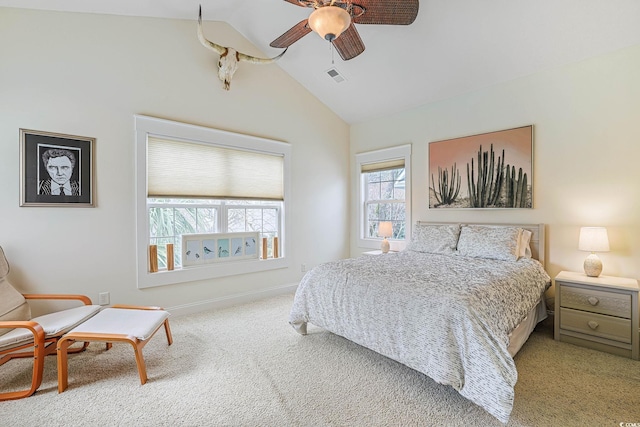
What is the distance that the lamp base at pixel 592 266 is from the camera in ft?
8.87

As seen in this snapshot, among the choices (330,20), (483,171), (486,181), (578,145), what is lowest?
(486,181)

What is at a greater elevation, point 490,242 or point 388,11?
point 388,11

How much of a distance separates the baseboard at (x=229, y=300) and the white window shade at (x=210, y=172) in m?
1.24

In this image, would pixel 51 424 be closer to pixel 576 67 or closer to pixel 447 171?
pixel 447 171

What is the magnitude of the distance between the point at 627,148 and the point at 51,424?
4790mm

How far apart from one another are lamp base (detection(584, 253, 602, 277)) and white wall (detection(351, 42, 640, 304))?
0.26 meters

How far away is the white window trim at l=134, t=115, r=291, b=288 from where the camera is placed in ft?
10.1

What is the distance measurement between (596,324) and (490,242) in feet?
3.40

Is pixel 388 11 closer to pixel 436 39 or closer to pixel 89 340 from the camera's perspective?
pixel 436 39

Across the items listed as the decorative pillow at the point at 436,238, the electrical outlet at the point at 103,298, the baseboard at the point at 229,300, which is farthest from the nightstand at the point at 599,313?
the electrical outlet at the point at 103,298

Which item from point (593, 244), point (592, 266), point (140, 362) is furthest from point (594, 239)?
point (140, 362)

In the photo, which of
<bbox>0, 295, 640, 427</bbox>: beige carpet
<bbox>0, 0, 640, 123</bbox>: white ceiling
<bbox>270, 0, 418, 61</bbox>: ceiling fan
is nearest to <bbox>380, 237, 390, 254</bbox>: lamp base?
<bbox>0, 295, 640, 427</bbox>: beige carpet

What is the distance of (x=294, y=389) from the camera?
1.99m

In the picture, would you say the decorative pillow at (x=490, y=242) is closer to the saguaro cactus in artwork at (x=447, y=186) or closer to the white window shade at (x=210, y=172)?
the saguaro cactus in artwork at (x=447, y=186)
